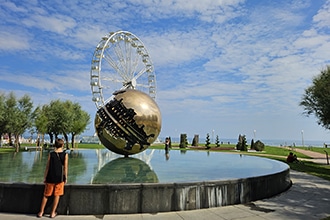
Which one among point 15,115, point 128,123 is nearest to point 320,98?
point 128,123

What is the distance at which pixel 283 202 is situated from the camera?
862cm

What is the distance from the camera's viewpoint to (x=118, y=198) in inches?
280

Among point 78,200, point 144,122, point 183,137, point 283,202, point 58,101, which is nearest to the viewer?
point 78,200

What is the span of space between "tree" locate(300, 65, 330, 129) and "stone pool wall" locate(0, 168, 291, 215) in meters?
20.2

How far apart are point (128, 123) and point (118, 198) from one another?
707 centimetres

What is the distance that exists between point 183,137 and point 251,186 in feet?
135

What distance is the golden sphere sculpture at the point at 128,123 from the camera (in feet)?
46.0

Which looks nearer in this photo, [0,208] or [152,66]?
[0,208]

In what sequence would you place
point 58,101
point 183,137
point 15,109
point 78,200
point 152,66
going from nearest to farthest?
1. point 78,200
2. point 152,66
3. point 15,109
4. point 183,137
5. point 58,101

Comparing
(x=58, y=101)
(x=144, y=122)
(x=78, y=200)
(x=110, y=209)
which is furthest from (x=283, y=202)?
(x=58, y=101)

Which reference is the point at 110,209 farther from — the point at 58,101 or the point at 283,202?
the point at 58,101

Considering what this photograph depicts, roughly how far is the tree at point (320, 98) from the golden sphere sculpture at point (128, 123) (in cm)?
1706

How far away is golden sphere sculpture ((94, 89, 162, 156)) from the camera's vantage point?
14.0 meters

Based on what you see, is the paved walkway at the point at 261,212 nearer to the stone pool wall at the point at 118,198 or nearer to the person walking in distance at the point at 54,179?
the stone pool wall at the point at 118,198
